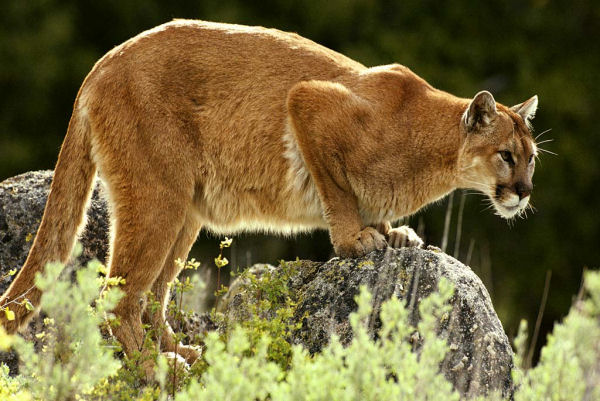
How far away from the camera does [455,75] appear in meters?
14.4

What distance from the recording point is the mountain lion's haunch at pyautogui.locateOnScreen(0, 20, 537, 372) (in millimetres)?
5410

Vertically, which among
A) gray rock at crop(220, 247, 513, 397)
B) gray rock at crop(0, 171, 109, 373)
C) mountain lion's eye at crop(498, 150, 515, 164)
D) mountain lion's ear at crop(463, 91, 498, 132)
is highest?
mountain lion's ear at crop(463, 91, 498, 132)

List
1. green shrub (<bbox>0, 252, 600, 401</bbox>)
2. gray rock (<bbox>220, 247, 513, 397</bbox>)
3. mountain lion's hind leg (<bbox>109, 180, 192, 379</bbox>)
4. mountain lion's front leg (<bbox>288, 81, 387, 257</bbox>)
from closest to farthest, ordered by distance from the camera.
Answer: green shrub (<bbox>0, 252, 600, 401</bbox>), gray rock (<bbox>220, 247, 513, 397</bbox>), mountain lion's hind leg (<bbox>109, 180, 192, 379</bbox>), mountain lion's front leg (<bbox>288, 81, 387, 257</bbox>)

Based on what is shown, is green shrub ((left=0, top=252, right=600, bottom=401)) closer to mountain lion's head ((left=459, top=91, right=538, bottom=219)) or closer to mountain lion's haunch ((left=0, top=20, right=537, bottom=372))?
mountain lion's haunch ((left=0, top=20, right=537, bottom=372))

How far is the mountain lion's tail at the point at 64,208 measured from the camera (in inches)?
206

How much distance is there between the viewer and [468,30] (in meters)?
15.9

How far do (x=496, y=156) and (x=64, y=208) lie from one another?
264 cm

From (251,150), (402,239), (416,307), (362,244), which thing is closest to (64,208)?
(251,150)

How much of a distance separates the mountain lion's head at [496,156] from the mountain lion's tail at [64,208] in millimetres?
2320

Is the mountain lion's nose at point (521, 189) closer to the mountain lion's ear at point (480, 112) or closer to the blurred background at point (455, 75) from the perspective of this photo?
the mountain lion's ear at point (480, 112)

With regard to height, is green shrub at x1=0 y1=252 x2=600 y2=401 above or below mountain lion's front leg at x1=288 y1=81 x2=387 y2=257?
above

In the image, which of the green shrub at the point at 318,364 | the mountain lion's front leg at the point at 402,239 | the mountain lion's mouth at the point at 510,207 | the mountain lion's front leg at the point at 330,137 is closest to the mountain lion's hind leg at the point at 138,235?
the mountain lion's front leg at the point at 330,137

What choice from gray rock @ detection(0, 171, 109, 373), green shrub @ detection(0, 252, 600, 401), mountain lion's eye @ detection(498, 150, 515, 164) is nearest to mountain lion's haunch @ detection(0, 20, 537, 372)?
mountain lion's eye @ detection(498, 150, 515, 164)

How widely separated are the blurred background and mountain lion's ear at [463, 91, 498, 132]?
7.31m
